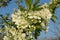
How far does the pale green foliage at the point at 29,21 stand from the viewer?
7.09ft

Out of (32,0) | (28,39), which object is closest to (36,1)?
(32,0)

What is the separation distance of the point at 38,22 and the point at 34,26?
0.07 m

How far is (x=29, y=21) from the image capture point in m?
2.17

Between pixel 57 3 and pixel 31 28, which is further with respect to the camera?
pixel 57 3

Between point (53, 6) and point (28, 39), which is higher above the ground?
point (53, 6)

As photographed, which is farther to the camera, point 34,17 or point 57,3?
point 57,3

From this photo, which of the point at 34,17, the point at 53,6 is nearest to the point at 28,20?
the point at 34,17

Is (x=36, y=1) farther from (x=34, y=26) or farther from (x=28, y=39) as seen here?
(x=28, y=39)

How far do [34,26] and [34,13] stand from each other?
155mm

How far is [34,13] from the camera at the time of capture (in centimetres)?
220

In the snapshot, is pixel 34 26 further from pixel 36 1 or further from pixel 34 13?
pixel 36 1

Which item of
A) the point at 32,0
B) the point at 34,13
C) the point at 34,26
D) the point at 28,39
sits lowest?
the point at 28,39

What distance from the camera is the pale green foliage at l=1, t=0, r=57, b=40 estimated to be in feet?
7.09

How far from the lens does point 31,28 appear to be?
2.17 meters
